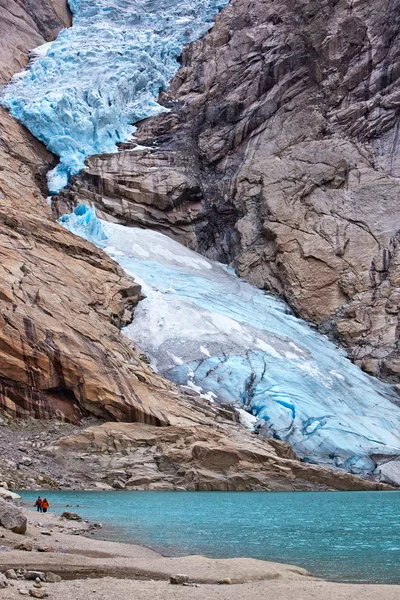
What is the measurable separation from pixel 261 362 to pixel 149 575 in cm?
2872

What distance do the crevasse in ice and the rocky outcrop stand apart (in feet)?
12.4

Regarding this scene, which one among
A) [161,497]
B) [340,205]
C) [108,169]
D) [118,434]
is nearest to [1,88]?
[108,169]

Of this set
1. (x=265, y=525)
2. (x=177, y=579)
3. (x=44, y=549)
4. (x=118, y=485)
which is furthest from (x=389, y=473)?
(x=177, y=579)

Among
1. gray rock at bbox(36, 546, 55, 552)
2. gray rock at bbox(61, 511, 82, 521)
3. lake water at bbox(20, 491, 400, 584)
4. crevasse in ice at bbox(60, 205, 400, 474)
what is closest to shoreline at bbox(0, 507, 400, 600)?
gray rock at bbox(36, 546, 55, 552)

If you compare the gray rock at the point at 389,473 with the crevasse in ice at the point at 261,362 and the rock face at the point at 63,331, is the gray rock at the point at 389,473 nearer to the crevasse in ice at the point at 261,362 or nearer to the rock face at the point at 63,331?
the crevasse in ice at the point at 261,362

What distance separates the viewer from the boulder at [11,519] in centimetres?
1132

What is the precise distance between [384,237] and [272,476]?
26199 mm

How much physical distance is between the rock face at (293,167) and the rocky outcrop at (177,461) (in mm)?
17098

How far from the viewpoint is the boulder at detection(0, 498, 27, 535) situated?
37.1ft

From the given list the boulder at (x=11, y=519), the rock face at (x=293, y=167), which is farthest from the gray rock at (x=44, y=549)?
the rock face at (x=293, y=167)

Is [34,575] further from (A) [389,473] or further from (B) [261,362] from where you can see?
(B) [261,362]

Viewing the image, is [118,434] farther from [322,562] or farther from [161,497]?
[322,562]

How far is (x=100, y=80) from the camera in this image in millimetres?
62312

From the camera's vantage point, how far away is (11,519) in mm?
11438
